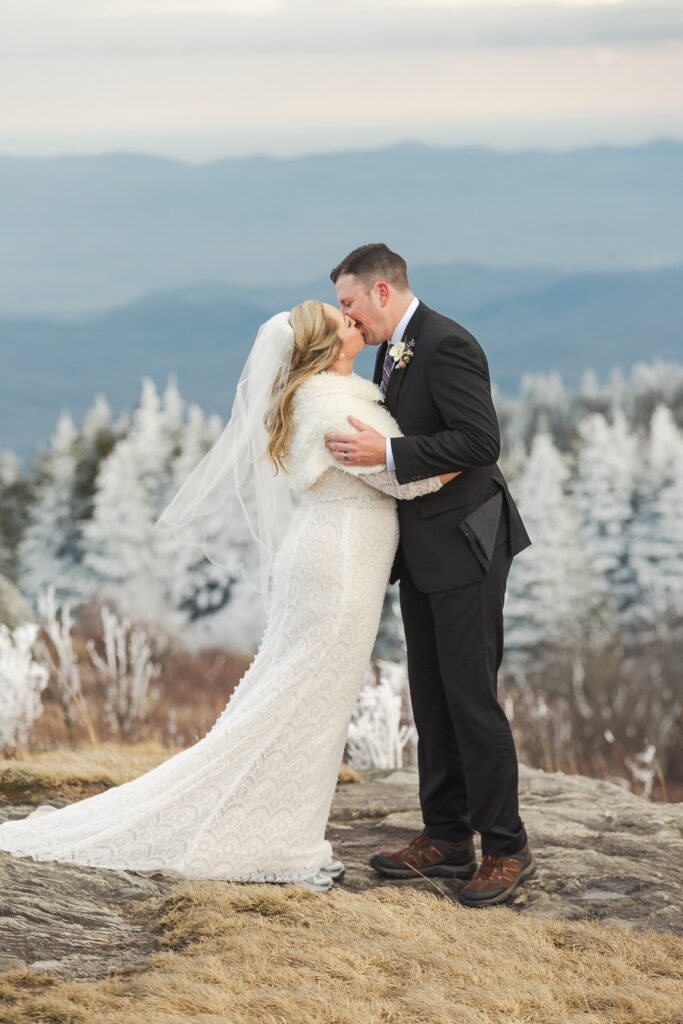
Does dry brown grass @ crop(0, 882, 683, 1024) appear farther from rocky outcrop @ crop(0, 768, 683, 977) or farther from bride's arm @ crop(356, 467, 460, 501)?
bride's arm @ crop(356, 467, 460, 501)

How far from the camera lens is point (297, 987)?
3852 millimetres

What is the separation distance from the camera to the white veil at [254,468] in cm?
504

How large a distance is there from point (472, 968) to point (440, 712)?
140cm

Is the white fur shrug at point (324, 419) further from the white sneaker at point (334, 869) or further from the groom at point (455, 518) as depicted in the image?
the white sneaker at point (334, 869)

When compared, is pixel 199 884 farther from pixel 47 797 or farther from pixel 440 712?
pixel 47 797

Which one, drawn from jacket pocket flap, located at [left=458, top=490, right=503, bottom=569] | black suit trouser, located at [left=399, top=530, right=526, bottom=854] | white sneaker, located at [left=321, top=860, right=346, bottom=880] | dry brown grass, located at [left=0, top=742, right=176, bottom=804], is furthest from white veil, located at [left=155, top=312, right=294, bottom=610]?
dry brown grass, located at [left=0, top=742, right=176, bottom=804]

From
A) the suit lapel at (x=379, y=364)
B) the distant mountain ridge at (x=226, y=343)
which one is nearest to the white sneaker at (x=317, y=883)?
the suit lapel at (x=379, y=364)

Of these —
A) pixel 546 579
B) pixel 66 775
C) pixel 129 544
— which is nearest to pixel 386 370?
pixel 66 775

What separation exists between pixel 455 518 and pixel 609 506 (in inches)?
1324

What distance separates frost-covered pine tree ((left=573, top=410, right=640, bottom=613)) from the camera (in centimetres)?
3706

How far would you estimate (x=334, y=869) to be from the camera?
206 inches

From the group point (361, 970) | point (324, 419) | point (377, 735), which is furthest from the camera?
point (377, 735)

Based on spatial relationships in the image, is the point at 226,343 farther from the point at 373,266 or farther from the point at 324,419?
the point at 324,419

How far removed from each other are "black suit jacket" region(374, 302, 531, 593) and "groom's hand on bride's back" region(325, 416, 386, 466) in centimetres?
7
